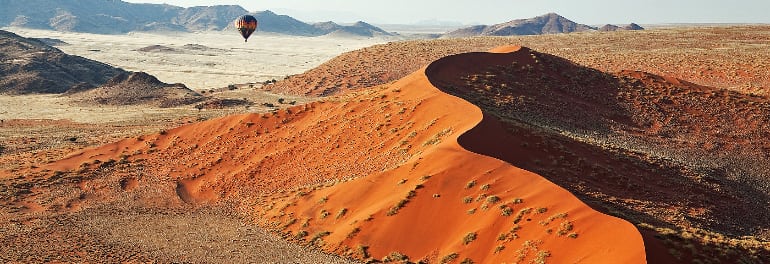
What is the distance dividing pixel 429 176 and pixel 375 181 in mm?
3436

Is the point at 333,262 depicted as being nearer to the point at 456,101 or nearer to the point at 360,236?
the point at 360,236

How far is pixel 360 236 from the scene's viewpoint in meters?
28.0

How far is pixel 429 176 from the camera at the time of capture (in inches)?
1185

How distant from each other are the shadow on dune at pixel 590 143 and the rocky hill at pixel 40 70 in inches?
2827

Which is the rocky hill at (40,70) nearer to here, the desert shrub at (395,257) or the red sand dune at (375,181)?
the red sand dune at (375,181)

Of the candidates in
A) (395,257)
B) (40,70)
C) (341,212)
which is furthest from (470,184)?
(40,70)

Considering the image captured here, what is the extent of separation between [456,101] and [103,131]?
121 ft

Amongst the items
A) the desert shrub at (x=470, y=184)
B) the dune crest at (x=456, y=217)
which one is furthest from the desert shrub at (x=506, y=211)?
the desert shrub at (x=470, y=184)

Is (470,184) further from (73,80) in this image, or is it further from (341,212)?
(73,80)

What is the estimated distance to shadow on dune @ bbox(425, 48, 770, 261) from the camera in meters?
30.9

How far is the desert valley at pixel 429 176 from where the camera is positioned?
25797 millimetres

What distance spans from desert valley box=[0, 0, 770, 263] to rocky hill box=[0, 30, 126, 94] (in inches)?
1204

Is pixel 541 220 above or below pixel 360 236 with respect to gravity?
above

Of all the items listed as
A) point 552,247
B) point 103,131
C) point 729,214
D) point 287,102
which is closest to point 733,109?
point 729,214
